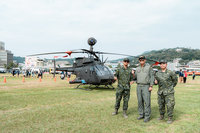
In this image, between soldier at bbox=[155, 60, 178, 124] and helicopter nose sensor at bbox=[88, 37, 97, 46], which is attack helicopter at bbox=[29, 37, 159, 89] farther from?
soldier at bbox=[155, 60, 178, 124]

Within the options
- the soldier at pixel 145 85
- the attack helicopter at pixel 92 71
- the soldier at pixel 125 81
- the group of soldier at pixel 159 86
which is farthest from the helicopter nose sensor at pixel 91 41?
the soldier at pixel 145 85

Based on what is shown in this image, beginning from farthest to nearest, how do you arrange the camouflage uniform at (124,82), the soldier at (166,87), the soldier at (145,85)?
the camouflage uniform at (124,82) → the soldier at (145,85) → the soldier at (166,87)

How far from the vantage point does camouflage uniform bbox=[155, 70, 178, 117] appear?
199 inches

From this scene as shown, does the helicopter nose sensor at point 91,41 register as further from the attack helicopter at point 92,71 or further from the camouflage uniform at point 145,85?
the camouflage uniform at point 145,85

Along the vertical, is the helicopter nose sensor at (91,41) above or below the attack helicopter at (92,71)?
above

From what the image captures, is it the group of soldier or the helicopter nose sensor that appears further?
the helicopter nose sensor

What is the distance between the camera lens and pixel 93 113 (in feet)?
20.5

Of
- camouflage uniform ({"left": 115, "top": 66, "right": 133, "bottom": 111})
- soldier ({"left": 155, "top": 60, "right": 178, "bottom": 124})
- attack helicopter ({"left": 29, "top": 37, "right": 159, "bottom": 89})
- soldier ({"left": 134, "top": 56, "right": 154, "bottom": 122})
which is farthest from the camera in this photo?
attack helicopter ({"left": 29, "top": 37, "right": 159, "bottom": 89})

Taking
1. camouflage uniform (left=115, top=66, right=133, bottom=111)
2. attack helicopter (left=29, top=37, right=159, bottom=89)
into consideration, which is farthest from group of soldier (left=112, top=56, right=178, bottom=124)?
attack helicopter (left=29, top=37, right=159, bottom=89)

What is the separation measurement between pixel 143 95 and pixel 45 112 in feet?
12.3

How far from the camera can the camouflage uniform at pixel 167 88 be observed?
507 cm

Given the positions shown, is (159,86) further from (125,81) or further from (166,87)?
(125,81)

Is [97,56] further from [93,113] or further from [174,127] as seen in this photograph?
[174,127]

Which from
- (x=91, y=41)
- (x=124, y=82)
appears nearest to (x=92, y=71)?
(x=91, y=41)
